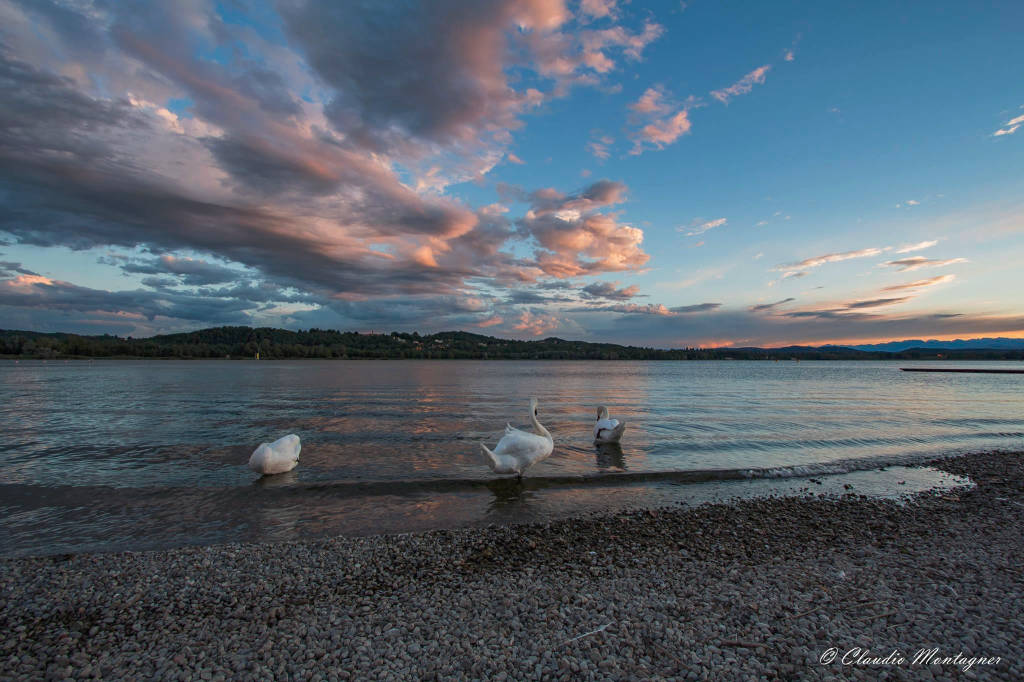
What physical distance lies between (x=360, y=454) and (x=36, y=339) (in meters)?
185

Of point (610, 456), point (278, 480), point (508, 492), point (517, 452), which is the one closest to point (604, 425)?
point (610, 456)

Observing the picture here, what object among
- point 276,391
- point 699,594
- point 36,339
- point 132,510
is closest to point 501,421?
point 132,510

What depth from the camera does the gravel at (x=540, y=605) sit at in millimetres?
4477

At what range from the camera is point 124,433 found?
60.9 ft

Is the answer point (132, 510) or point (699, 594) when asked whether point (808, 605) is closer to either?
point (699, 594)

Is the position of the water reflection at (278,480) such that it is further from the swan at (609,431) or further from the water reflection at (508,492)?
the swan at (609,431)

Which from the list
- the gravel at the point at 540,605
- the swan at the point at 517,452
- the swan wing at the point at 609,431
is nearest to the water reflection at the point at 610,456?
the swan wing at the point at 609,431

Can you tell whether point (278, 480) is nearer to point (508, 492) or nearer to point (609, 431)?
point (508, 492)

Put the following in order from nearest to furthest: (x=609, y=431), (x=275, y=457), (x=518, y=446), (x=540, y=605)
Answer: (x=540, y=605)
(x=518, y=446)
(x=275, y=457)
(x=609, y=431)

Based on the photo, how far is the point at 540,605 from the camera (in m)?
5.57

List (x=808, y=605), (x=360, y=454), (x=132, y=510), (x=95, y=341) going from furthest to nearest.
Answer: (x=95, y=341) < (x=360, y=454) < (x=132, y=510) < (x=808, y=605)

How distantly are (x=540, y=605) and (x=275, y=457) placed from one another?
30.8 ft

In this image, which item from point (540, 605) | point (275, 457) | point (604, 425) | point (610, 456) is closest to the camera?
point (540, 605)

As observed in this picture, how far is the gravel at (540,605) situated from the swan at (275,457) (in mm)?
4885
